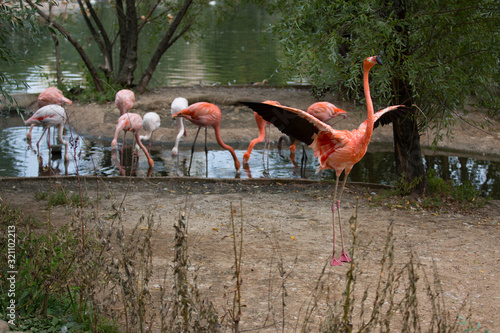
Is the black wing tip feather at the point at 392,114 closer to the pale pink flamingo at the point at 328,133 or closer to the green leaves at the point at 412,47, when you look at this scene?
the green leaves at the point at 412,47

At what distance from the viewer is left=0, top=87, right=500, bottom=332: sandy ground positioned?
12.4 feet

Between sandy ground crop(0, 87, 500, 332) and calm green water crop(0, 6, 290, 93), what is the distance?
5.63m

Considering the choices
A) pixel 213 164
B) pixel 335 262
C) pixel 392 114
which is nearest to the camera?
pixel 335 262

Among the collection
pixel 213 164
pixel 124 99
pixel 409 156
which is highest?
pixel 124 99

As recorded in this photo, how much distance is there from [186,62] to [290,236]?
2248cm

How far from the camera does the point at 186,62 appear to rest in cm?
2650

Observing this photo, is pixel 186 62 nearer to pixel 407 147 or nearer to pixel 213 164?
pixel 213 164

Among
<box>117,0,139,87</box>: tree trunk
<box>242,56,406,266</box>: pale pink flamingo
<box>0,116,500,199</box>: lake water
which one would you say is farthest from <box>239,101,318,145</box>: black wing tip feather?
<box>117,0,139,87</box>: tree trunk

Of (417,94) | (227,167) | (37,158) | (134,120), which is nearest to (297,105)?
(227,167)

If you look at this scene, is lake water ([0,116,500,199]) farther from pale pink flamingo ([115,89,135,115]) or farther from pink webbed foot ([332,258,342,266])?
→ pink webbed foot ([332,258,342,266])

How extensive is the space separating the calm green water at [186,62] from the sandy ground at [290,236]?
5.63 meters

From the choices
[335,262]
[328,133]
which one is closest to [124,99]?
[328,133]

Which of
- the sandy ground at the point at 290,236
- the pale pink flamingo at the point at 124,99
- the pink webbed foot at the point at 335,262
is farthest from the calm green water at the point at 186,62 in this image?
the pink webbed foot at the point at 335,262

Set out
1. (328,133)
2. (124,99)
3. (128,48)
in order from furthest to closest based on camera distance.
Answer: (128,48) < (124,99) < (328,133)
